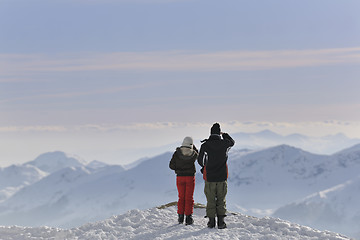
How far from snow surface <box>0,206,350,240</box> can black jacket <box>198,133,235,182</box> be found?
82.0 inches

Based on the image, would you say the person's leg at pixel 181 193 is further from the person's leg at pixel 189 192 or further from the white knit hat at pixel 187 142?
the white knit hat at pixel 187 142

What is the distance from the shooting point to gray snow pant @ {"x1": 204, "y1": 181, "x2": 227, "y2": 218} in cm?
1811

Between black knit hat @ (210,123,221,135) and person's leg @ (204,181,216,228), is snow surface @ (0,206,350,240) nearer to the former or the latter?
person's leg @ (204,181,216,228)

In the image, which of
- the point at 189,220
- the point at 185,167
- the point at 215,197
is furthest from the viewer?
the point at 189,220

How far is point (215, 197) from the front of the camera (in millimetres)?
18422

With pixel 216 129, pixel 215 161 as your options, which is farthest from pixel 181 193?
pixel 216 129

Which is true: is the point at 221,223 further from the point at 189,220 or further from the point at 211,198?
the point at 189,220

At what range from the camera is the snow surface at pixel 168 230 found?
1814 cm

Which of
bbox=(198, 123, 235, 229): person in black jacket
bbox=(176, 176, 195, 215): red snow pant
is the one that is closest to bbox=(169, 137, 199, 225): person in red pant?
bbox=(176, 176, 195, 215): red snow pant

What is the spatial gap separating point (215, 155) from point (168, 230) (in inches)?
137

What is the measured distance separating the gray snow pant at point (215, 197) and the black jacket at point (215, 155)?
184 millimetres

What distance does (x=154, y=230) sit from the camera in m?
Result: 19.5

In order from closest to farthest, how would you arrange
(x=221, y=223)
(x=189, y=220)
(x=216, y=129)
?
(x=216, y=129) < (x=221, y=223) < (x=189, y=220)

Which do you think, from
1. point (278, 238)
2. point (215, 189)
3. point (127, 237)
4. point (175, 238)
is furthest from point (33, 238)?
point (278, 238)
